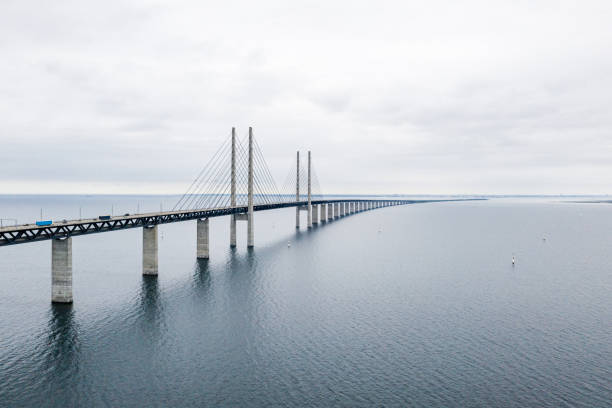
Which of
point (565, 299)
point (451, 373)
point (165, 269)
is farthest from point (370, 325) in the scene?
point (165, 269)

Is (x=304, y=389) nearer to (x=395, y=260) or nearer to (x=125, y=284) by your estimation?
(x=125, y=284)

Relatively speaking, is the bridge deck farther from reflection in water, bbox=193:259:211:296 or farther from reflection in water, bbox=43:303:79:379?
reflection in water, bbox=193:259:211:296

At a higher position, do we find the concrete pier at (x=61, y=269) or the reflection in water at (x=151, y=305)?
the concrete pier at (x=61, y=269)

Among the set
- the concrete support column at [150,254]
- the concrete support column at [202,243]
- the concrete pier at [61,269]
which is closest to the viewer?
the concrete pier at [61,269]

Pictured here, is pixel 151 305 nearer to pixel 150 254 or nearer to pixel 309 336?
pixel 150 254

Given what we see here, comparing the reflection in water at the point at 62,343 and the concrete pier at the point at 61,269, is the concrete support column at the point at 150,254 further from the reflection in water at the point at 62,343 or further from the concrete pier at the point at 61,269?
the reflection in water at the point at 62,343

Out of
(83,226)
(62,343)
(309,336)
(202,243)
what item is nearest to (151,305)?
(62,343)

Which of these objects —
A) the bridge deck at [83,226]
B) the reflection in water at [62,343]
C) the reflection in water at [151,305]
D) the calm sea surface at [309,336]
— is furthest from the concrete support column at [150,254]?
the reflection in water at [62,343]
